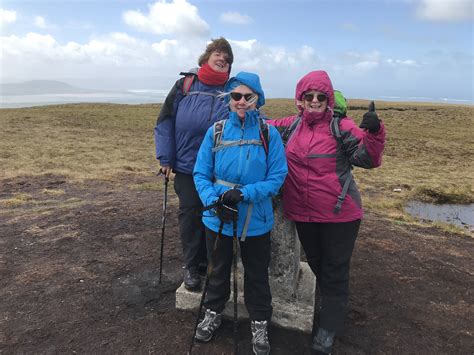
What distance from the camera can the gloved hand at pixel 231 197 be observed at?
12.4ft

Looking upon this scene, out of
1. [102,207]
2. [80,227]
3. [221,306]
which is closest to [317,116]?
[221,306]

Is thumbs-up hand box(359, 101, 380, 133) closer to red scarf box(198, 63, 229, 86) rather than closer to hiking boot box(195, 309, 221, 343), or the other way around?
red scarf box(198, 63, 229, 86)

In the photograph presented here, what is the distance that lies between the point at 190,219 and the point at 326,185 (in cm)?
188

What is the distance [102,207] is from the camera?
9.89m

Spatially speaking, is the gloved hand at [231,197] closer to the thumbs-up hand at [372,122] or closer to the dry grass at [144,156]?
the thumbs-up hand at [372,122]

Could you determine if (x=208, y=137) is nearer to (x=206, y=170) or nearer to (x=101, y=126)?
(x=206, y=170)

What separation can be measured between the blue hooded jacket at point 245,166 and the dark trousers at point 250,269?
20cm

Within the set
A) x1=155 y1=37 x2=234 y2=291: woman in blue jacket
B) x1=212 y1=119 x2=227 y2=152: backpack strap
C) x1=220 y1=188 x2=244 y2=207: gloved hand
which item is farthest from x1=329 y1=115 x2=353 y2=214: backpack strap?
x1=155 y1=37 x2=234 y2=291: woman in blue jacket

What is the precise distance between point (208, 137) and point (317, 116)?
1225 millimetres

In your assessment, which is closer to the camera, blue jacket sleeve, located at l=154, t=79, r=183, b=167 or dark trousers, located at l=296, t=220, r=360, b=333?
dark trousers, located at l=296, t=220, r=360, b=333

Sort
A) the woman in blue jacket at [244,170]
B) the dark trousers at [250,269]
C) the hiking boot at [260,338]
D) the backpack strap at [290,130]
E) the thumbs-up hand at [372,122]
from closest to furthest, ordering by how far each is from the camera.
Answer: the thumbs-up hand at [372,122] < the woman in blue jacket at [244,170] < the dark trousers at [250,269] < the hiking boot at [260,338] < the backpack strap at [290,130]

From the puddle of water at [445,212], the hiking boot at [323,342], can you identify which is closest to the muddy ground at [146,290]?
the hiking boot at [323,342]

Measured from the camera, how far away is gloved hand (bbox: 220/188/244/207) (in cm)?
377

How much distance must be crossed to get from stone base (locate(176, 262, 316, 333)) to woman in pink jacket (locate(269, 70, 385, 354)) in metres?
0.42
